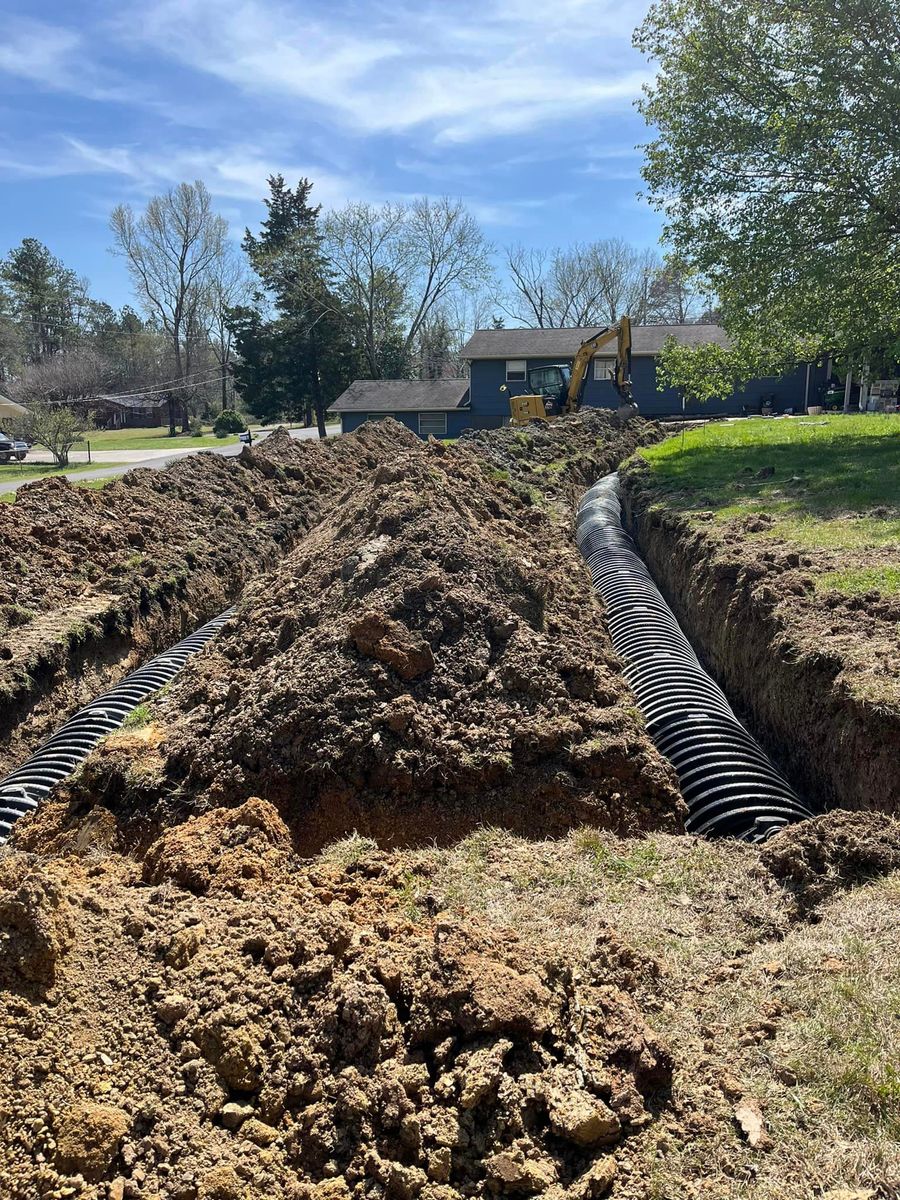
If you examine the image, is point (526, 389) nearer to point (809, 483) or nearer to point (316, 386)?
point (316, 386)

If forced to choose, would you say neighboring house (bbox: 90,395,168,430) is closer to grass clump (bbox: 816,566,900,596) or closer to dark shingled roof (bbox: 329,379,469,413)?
dark shingled roof (bbox: 329,379,469,413)

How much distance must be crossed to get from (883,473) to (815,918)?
914 cm

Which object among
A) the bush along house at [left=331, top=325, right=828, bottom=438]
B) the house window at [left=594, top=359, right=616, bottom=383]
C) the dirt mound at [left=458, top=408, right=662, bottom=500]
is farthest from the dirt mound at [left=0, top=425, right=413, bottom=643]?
the house window at [left=594, top=359, right=616, bottom=383]

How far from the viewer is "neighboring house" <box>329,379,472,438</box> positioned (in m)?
38.5

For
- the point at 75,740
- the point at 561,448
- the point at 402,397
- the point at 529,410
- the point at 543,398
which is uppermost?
the point at 402,397

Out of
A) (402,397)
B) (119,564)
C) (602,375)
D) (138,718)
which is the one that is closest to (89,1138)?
(138,718)

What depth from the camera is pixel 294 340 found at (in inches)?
1612

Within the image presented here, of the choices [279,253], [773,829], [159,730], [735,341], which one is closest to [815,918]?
[773,829]

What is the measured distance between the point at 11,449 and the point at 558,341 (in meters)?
23.5

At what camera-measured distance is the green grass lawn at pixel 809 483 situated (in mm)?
7734

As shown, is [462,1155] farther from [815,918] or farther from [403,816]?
[403,816]

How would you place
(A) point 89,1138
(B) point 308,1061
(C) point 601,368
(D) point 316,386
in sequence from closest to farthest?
(A) point 89,1138 < (B) point 308,1061 < (C) point 601,368 < (D) point 316,386

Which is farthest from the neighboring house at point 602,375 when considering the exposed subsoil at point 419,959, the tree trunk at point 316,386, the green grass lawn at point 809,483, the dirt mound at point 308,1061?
the dirt mound at point 308,1061

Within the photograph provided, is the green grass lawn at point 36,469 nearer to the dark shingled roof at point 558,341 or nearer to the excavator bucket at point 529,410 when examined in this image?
the excavator bucket at point 529,410
